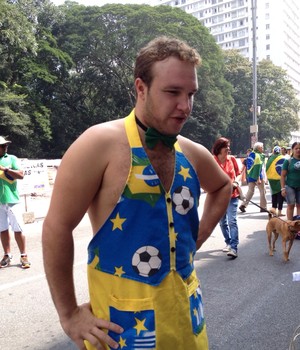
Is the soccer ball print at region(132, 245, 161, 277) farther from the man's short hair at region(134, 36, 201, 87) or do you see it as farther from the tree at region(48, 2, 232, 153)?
the tree at region(48, 2, 232, 153)

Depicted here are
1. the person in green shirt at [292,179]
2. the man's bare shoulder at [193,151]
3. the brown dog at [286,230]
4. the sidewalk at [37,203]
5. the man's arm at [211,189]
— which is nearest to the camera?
the man's bare shoulder at [193,151]

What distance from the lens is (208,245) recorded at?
7.57 metres

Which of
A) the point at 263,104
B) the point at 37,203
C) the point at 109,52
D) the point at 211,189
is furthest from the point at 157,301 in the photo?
the point at 263,104

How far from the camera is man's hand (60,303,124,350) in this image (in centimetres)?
145

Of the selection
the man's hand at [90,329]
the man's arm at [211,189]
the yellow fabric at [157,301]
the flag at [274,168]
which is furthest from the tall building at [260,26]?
the man's hand at [90,329]

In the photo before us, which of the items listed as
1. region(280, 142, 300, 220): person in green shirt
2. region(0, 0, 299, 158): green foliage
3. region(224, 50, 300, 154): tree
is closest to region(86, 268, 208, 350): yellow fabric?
region(280, 142, 300, 220): person in green shirt

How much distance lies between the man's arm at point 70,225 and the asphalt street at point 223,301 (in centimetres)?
229

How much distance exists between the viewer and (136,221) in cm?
148

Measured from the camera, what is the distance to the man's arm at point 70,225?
4.71ft

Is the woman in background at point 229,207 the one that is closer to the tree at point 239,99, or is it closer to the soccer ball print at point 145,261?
the soccer ball print at point 145,261

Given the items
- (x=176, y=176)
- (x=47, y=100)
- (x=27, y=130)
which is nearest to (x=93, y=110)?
(x=47, y=100)

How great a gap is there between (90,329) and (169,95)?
2.98 feet

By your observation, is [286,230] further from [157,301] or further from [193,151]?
[157,301]

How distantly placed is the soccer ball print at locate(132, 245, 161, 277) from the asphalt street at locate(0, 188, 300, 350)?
7.67 feet
